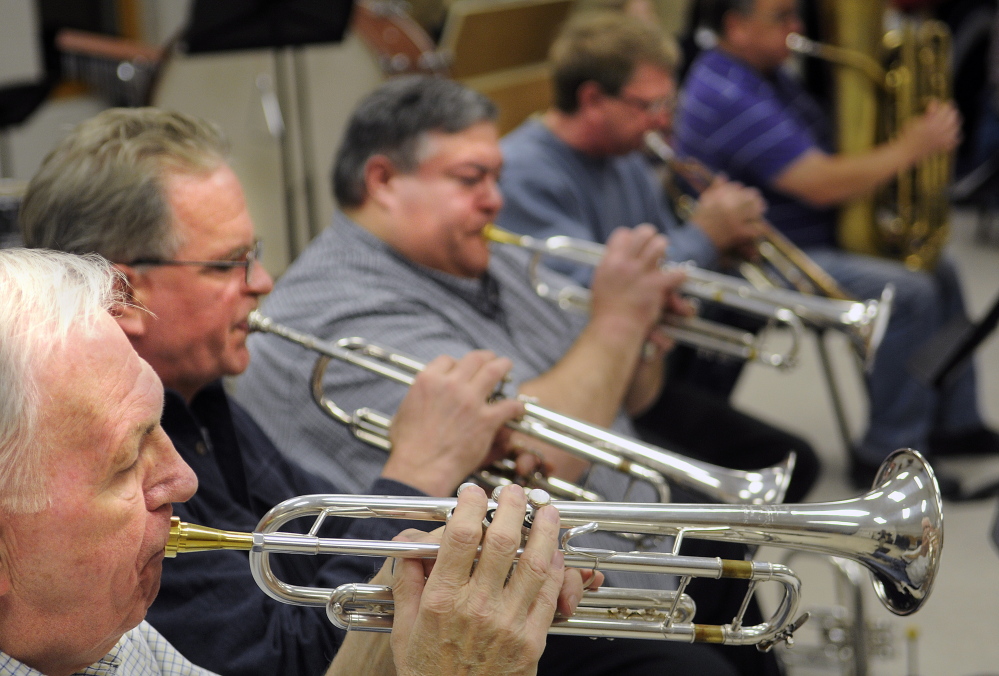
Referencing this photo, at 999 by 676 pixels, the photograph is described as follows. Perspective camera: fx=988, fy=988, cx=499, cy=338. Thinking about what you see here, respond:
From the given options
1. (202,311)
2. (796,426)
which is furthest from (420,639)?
(796,426)

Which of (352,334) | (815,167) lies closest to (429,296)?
(352,334)

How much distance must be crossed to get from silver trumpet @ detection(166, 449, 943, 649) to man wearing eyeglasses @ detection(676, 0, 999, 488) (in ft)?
7.04

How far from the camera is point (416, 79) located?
2.01 metres

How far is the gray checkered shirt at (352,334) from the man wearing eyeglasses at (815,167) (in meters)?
1.57

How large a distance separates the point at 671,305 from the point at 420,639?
4.71 ft

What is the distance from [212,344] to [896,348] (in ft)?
8.40

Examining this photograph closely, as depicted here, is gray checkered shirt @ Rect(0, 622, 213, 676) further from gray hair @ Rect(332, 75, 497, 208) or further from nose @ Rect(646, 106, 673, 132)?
nose @ Rect(646, 106, 673, 132)

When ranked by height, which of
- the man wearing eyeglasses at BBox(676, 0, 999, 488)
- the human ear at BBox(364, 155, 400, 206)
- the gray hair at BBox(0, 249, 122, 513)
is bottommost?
the man wearing eyeglasses at BBox(676, 0, 999, 488)

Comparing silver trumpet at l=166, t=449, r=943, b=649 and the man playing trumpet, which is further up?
silver trumpet at l=166, t=449, r=943, b=649

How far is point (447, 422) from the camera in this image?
1478 millimetres

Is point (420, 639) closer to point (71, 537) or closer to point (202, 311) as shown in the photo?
point (71, 537)

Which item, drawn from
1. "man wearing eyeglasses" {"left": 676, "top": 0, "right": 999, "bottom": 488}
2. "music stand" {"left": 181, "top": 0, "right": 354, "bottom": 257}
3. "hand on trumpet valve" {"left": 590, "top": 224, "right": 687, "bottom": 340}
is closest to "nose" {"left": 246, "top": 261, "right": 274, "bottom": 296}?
"hand on trumpet valve" {"left": 590, "top": 224, "right": 687, "bottom": 340}

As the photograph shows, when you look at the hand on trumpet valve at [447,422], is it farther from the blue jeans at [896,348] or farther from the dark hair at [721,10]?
the dark hair at [721,10]

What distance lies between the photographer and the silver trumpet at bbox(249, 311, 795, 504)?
1.59 meters
